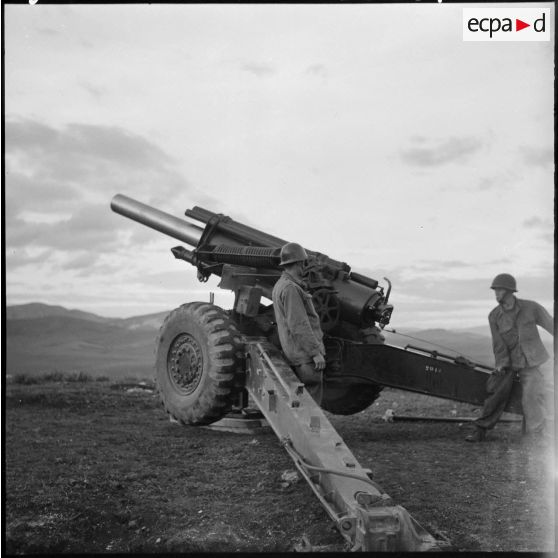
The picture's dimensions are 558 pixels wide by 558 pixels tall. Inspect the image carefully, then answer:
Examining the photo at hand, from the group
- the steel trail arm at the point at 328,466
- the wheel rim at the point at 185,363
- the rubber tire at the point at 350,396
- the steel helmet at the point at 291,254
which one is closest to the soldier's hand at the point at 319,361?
the steel trail arm at the point at 328,466

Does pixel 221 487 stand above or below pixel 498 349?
below

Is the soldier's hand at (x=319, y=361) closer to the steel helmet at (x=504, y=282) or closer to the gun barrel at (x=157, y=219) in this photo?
the steel helmet at (x=504, y=282)

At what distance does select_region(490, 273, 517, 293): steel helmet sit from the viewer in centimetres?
772

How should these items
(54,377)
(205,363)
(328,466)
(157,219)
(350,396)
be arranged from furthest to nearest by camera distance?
1. (54,377)
2. (157,219)
3. (350,396)
4. (205,363)
5. (328,466)

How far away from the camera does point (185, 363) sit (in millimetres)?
7316

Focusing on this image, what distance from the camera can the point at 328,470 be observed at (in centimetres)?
499

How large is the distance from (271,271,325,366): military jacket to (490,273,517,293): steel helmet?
92.0 inches

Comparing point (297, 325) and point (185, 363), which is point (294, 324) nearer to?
point (297, 325)

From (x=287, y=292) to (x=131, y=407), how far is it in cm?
391

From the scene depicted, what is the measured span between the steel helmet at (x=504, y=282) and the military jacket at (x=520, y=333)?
6.1 inches

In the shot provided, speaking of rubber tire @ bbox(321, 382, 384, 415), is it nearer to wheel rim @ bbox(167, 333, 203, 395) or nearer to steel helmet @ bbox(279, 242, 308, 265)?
wheel rim @ bbox(167, 333, 203, 395)

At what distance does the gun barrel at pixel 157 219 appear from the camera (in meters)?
Answer: 8.62

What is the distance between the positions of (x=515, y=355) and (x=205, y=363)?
10.5ft

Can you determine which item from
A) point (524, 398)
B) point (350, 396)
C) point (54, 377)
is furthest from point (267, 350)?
point (54, 377)
